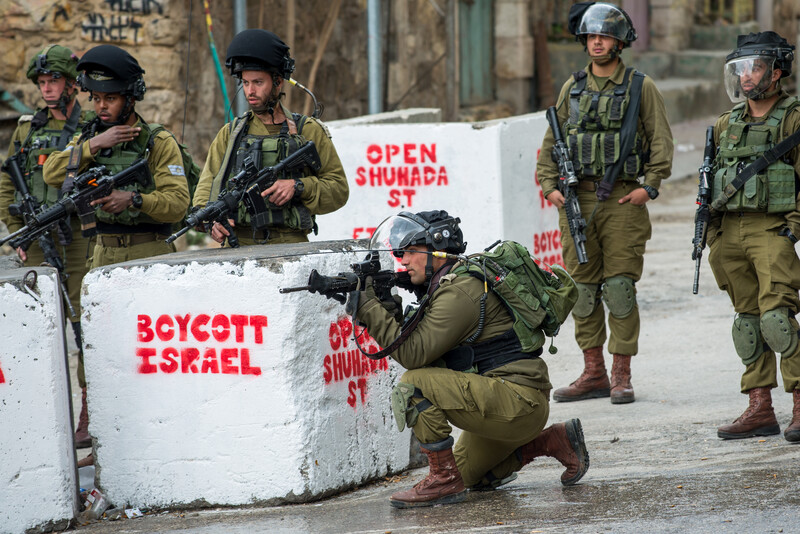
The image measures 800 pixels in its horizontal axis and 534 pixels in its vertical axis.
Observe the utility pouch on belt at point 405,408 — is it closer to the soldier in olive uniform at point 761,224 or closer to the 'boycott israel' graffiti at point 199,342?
the 'boycott israel' graffiti at point 199,342

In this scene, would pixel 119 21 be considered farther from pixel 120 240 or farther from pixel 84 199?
pixel 84 199

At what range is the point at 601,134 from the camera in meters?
6.05

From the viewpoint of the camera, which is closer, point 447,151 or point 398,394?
point 398,394

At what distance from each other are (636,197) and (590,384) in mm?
1108

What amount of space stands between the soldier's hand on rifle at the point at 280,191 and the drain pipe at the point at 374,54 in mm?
6485

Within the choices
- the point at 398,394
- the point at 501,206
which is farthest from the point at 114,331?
the point at 501,206

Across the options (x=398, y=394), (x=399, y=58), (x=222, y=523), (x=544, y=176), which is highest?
(x=399, y=58)

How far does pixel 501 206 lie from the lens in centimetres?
823

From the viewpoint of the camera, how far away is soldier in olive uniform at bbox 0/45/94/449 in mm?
6043

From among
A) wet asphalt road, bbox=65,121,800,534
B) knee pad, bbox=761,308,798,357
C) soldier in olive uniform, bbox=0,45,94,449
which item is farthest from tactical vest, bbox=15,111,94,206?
knee pad, bbox=761,308,798,357

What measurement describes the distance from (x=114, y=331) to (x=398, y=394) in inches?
51.0

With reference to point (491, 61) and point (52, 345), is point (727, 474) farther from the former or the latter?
point (491, 61)

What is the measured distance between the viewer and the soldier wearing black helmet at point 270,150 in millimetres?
5328

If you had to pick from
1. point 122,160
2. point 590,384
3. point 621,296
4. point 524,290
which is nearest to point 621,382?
point 590,384
